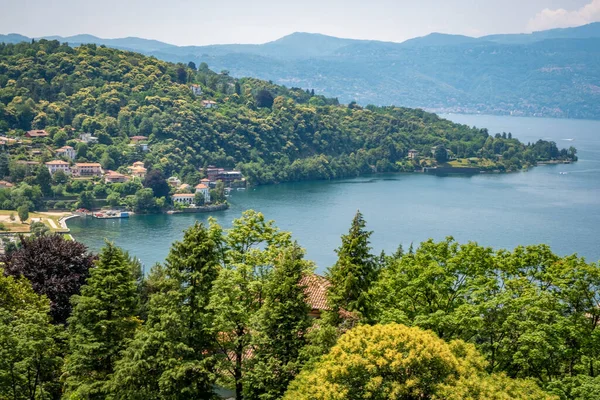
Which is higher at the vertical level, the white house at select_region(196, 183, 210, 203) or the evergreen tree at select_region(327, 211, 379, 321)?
the evergreen tree at select_region(327, 211, 379, 321)

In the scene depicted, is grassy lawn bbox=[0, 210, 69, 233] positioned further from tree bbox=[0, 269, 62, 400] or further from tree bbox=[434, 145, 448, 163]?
tree bbox=[434, 145, 448, 163]

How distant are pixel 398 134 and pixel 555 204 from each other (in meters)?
30.8

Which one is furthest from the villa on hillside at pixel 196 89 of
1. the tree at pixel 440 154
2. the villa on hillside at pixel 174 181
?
the tree at pixel 440 154

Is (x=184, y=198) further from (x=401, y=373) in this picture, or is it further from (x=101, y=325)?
(x=401, y=373)

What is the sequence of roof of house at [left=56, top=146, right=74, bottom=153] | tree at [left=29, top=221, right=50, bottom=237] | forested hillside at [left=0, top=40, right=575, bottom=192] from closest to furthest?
tree at [left=29, top=221, right=50, bottom=237], roof of house at [left=56, top=146, right=74, bottom=153], forested hillside at [left=0, top=40, right=575, bottom=192]

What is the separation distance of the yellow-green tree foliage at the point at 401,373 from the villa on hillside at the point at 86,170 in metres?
48.5

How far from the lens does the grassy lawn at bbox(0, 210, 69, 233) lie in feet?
136

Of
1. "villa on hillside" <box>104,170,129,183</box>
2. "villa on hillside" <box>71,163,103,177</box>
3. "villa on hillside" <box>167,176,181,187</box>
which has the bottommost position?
"villa on hillside" <box>167,176,181,187</box>

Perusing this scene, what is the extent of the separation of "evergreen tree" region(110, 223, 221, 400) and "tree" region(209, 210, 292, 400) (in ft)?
0.89

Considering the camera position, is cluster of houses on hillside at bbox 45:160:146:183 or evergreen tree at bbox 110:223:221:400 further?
cluster of houses on hillside at bbox 45:160:146:183

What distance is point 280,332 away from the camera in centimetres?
1077

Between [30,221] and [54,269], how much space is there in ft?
99.0

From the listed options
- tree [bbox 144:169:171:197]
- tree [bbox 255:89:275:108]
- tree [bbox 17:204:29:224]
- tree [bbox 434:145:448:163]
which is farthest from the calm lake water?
tree [bbox 255:89:275:108]

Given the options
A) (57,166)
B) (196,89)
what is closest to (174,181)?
(57,166)
